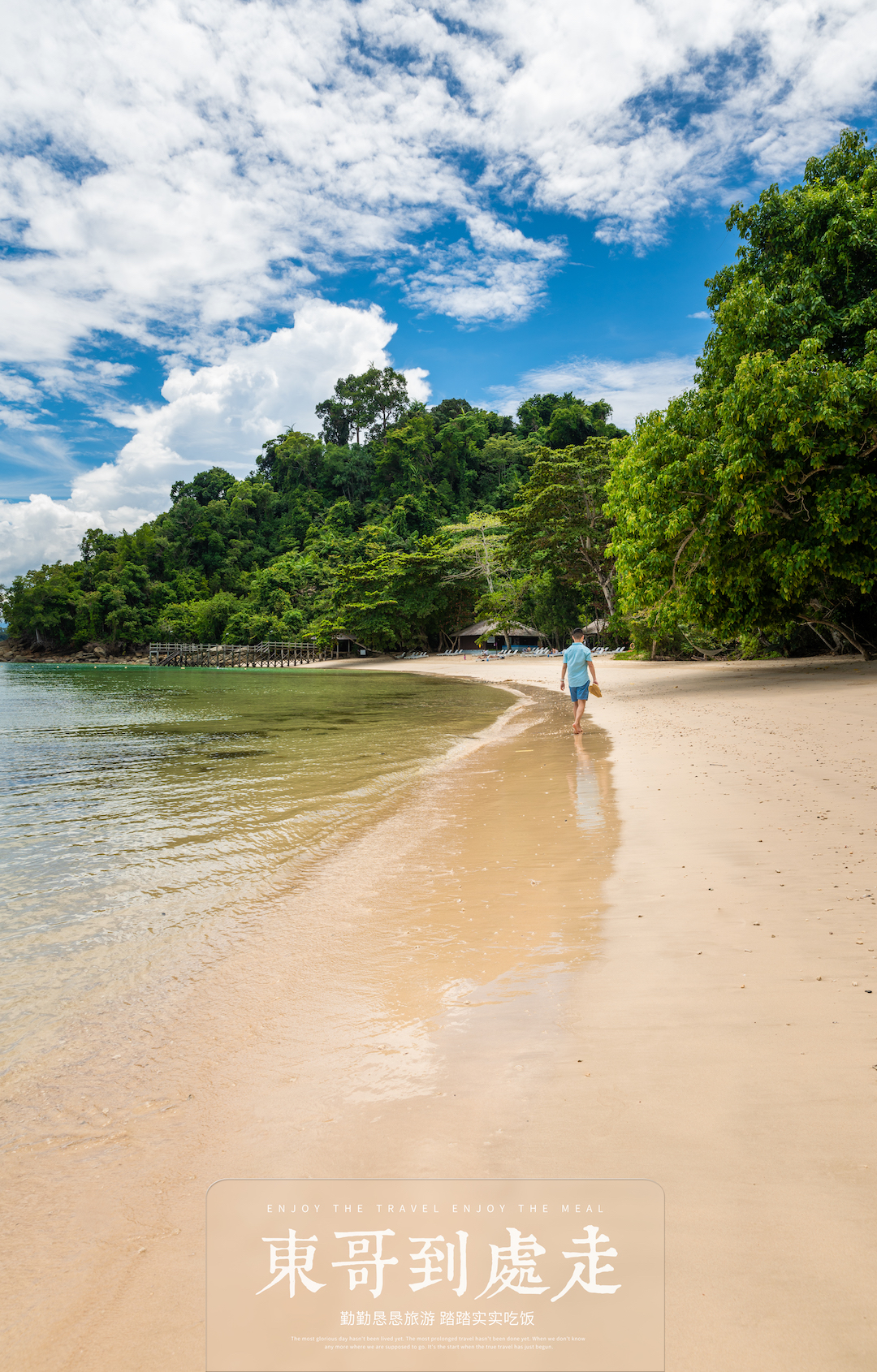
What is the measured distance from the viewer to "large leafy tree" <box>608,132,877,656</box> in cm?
1459

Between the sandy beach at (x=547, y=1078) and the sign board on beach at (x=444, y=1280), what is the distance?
94mm

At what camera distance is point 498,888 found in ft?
16.5

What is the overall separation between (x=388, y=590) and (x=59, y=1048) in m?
51.3

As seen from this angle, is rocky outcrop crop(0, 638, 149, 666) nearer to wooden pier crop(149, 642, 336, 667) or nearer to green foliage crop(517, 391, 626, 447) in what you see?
wooden pier crop(149, 642, 336, 667)

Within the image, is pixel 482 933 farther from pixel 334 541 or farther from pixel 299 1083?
pixel 334 541

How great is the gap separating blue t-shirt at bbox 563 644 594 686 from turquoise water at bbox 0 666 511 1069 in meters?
2.74

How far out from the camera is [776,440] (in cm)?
1446

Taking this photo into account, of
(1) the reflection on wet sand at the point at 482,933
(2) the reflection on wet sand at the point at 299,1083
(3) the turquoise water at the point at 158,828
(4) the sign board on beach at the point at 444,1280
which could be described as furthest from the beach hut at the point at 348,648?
(4) the sign board on beach at the point at 444,1280

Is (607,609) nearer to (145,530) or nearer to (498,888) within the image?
(498,888)

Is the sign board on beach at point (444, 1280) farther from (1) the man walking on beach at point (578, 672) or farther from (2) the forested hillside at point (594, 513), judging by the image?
(2) the forested hillside at point (594, 513)

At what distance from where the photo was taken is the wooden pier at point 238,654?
6525cm

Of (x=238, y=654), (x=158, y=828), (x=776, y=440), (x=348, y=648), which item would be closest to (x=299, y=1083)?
(x=158, y=828)

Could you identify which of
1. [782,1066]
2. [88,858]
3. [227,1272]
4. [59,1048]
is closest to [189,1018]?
[59,1048]

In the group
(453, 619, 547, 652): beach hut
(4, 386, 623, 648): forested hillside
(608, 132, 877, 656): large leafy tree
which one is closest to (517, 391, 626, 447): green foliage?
(4, 386, 623, 648): forested hillside
